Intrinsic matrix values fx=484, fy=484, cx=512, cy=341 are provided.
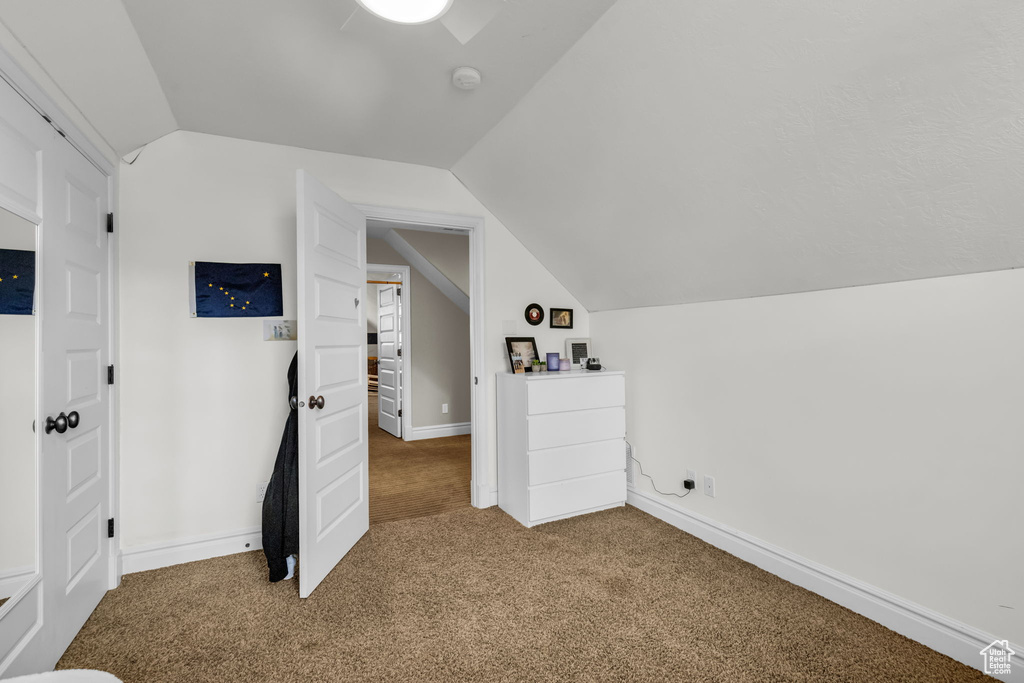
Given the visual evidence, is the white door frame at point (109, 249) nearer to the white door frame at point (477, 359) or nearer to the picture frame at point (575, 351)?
the white door frame at point (477, 359)

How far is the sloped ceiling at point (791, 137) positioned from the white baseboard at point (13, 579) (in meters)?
2.59

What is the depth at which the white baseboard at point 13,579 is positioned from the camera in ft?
4.62

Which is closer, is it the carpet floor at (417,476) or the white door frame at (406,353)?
the carpet floor at (417,476)

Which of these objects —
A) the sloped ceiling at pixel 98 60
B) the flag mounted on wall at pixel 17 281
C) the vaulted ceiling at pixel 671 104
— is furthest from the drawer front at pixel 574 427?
the sloped ceiling at pixel 98 60

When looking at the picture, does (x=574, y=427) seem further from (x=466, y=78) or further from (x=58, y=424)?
(x=58, y=424)

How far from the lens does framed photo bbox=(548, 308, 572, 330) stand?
3502 mm

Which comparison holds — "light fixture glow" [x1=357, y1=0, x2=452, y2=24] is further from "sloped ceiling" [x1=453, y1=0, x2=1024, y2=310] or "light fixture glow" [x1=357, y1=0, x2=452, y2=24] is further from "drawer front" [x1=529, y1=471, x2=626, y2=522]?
"drawer front" [x1=529, y1=471, x2=626, y2=522]

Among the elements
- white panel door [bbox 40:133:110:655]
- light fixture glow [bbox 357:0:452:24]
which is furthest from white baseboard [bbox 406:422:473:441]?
light fixture glow [bbox 357:0:452:24]

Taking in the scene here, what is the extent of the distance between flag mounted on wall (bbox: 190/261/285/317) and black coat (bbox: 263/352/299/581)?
53 centimetres

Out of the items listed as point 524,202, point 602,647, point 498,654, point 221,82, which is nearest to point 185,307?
point 221,82

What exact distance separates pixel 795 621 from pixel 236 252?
10.4 feet

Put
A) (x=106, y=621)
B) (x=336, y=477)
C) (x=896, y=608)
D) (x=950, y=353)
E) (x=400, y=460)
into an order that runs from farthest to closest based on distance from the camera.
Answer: (x=400, y=460) → (x=336, y=477) → (x=106, y=621) → (x=896, y=608) → (x=950, y=353)

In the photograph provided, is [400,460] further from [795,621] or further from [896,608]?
[896,608]

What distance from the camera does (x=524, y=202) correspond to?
3010mm
